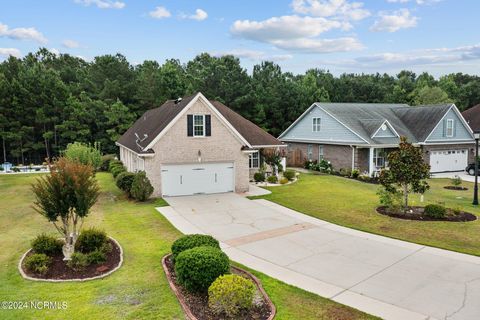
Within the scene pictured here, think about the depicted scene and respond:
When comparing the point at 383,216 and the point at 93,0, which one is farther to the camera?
the point at 93,0

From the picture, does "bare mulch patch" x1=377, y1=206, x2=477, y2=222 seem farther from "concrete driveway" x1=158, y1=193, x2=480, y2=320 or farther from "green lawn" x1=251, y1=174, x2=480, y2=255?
"concrete driveway" x1=158, y1=193, x2=480, y2=320

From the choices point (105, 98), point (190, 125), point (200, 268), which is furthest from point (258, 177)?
point (105, 98)

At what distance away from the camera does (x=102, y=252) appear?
412 inches

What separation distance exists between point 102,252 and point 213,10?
56.8 feet

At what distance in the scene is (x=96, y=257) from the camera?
10.0m

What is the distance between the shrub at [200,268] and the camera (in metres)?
8.02

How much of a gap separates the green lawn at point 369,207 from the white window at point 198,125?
530cm

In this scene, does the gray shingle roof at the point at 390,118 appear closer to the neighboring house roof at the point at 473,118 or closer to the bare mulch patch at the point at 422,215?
the neighboring house roof at the point at 473,118

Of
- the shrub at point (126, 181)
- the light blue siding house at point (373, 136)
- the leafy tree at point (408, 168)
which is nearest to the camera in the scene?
the leafy tree at point (408, 168)

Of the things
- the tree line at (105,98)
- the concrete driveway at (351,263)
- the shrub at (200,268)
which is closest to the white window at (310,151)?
the tree line at (105,98)

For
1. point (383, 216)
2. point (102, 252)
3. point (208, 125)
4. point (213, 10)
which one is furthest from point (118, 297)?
point (213, 10)

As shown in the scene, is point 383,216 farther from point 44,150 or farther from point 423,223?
point 44,150

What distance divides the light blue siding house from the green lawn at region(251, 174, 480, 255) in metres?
3.52

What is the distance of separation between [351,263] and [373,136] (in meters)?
21.3
